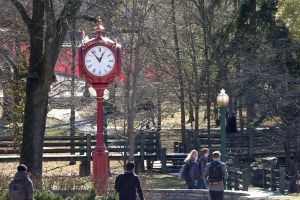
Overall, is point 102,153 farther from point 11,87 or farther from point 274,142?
point 274,142

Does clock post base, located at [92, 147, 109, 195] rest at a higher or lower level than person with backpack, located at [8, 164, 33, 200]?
higher

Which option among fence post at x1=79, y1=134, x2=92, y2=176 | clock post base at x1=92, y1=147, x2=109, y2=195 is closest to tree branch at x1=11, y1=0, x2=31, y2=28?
clock post base at x1=92, y1=147, x2=109, y2=195

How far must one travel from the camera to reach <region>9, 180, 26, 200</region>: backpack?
48.1 ft

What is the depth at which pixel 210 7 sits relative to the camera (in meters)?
36.2

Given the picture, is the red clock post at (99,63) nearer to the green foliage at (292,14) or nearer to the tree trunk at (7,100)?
the green foliage at (292,14)

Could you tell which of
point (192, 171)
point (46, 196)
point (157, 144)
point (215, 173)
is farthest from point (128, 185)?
point (157, 144)

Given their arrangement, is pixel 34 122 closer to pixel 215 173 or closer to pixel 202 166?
pixel 202 166

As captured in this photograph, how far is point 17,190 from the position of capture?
48.4 ft

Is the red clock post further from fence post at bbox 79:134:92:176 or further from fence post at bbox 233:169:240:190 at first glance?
fence post at bbox 79:134:92:176

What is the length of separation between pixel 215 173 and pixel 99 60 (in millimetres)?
3553

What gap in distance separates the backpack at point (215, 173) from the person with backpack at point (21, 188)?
4014 mm

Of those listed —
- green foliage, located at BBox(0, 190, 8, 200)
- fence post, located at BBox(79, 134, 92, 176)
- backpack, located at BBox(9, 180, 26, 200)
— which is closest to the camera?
backpack, located at BBox(9, 180, 26, 200)

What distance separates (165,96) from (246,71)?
346 centimetres

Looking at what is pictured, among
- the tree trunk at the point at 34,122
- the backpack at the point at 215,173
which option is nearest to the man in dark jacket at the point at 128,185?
the backpack at the point at 215,173
